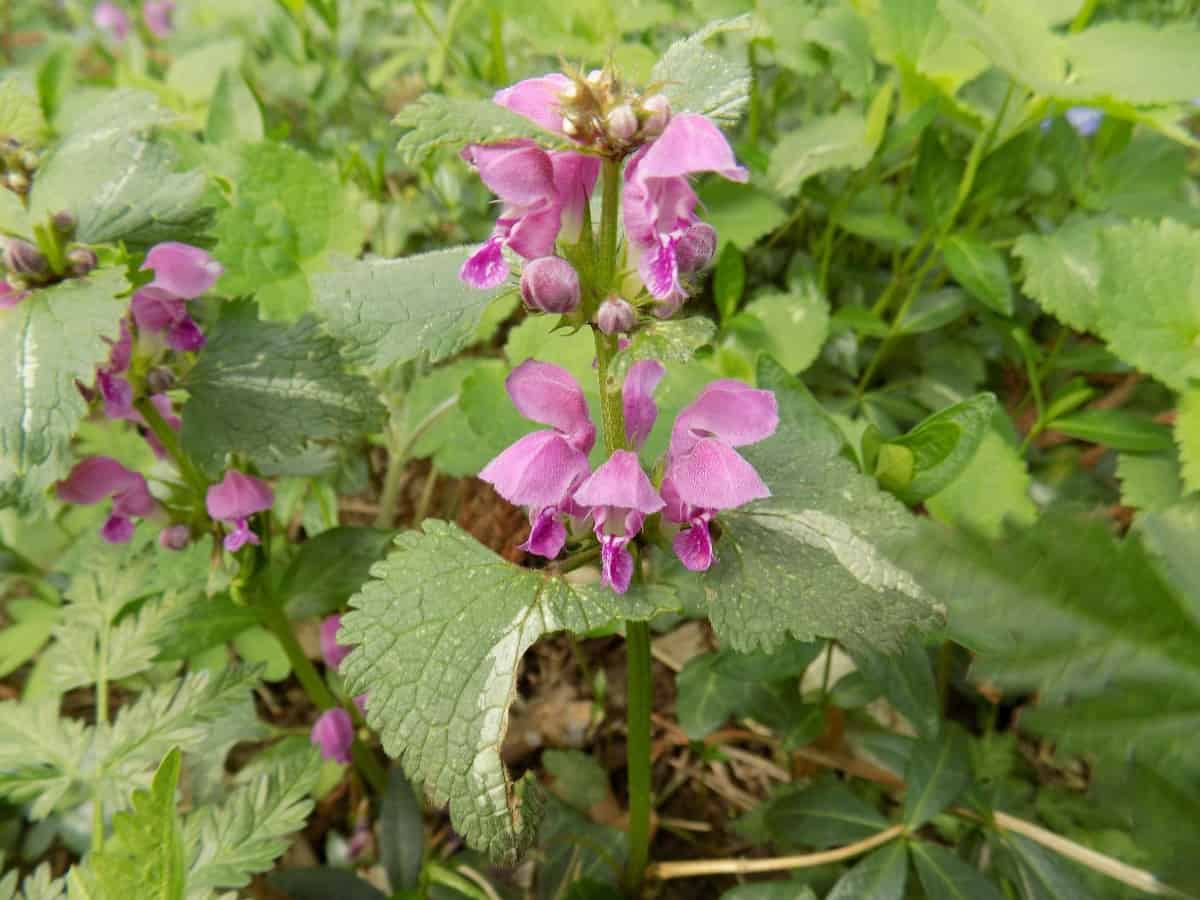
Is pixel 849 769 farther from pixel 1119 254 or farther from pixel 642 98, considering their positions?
pixel 642 98

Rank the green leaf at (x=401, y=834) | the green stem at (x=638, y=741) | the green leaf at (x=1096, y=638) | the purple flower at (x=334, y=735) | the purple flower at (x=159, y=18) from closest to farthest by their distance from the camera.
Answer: the green leaf at (x=1096, y=638) < the green stem at (x=638, y=741) < the green leaf at (x=401, y=834) < the purple flower at (x=334, y=735) < the purple flower at (x=159, y=18)

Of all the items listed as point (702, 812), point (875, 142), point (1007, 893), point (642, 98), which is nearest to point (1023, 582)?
point (642, 98)

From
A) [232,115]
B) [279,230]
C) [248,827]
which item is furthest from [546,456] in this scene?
[232,115]

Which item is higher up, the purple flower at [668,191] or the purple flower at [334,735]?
the purple flower at [668,191]

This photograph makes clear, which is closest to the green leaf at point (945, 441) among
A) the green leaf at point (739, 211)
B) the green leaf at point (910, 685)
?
the green leaf at point (910, 685)

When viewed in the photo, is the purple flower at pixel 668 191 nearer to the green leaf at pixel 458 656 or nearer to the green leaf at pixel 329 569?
the green leaf at pixel 458 656

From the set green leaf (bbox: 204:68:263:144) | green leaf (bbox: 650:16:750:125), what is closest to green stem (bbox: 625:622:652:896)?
green leaf (bbox: 650:16:750:125)

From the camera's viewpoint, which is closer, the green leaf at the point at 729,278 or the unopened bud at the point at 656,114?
the unopened bud at the point at 656,114

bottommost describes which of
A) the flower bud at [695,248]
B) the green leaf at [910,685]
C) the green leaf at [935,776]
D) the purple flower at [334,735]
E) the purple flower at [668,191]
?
the purple flower at [334,735]

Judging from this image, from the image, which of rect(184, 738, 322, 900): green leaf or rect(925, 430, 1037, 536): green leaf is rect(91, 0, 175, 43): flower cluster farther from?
rect(925, 430, 1037, 536): green leaf
